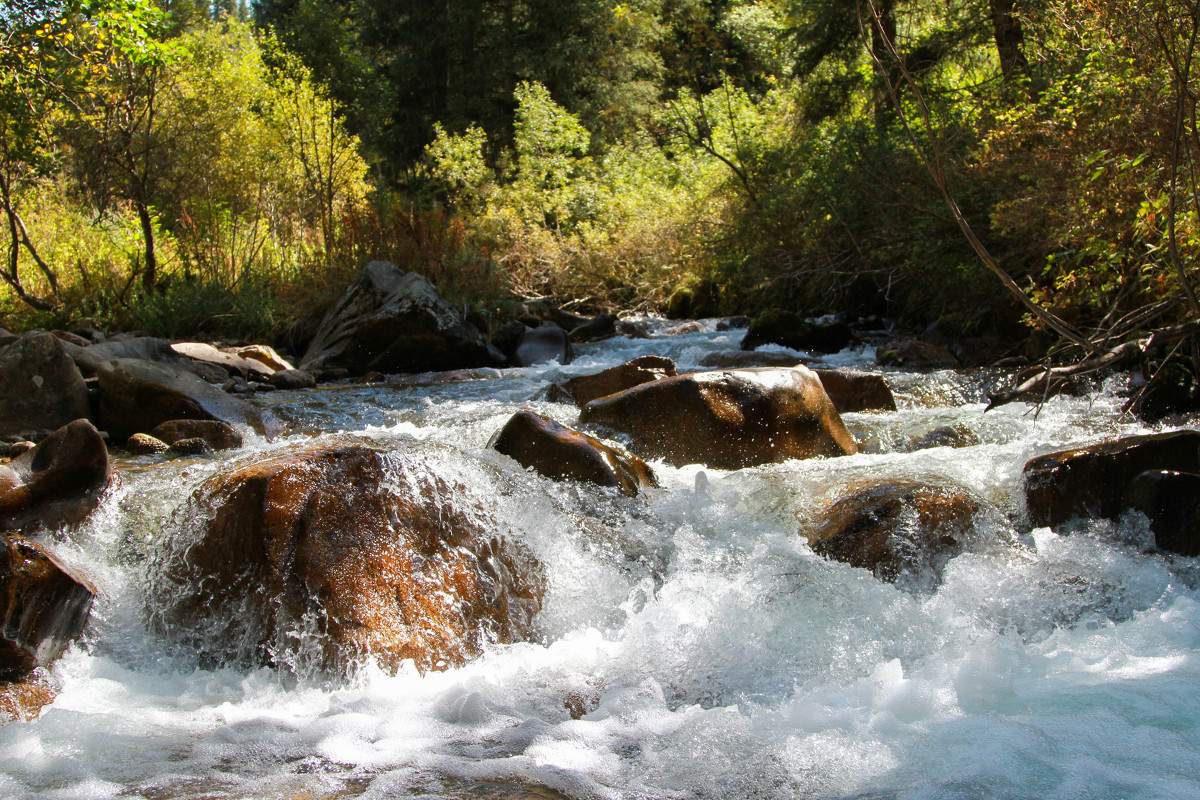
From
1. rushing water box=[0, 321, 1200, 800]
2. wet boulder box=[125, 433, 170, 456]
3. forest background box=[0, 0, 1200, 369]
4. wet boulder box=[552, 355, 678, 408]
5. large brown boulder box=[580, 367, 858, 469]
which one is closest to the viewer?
rushing water box=[0, 321, 1200, 800]

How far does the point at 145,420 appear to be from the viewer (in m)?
6.12

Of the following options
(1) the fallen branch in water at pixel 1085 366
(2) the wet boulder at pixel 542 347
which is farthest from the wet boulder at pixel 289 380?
(1) the fallen branch in water at pixel 1085 366

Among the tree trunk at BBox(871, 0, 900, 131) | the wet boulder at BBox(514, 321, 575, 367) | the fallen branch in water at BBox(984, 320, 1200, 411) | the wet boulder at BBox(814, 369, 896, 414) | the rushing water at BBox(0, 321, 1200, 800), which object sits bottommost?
the rushing water at BBox(0, 321, 1200, 800)

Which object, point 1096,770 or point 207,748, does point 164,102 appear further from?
point 1096,770

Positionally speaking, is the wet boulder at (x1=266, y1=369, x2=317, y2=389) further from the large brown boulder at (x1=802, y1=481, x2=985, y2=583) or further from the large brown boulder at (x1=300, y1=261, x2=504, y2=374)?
the large brown boulder at (x1=802, y1=481, x2=985, y2=583)

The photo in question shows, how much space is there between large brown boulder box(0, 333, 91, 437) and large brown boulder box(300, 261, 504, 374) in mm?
3122

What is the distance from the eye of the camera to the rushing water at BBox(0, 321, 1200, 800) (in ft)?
7.65

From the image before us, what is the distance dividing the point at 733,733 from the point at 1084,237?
225 inches

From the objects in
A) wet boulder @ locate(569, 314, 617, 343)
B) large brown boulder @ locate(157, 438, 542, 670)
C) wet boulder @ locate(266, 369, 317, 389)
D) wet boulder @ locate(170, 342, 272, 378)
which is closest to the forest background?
wet boulder @ locate(569, 314, 617, 343)

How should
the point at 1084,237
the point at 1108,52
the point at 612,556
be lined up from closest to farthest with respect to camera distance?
the point at 612,556 < the point at 1108,52 < the point at 1084,237

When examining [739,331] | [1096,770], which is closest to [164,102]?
[739,331]

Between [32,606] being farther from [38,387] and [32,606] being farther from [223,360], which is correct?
[223,360]

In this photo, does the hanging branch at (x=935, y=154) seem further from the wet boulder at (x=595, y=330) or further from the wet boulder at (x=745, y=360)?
the wet boulder at (x=595, y=330)

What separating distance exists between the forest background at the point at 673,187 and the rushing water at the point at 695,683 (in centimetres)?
105
